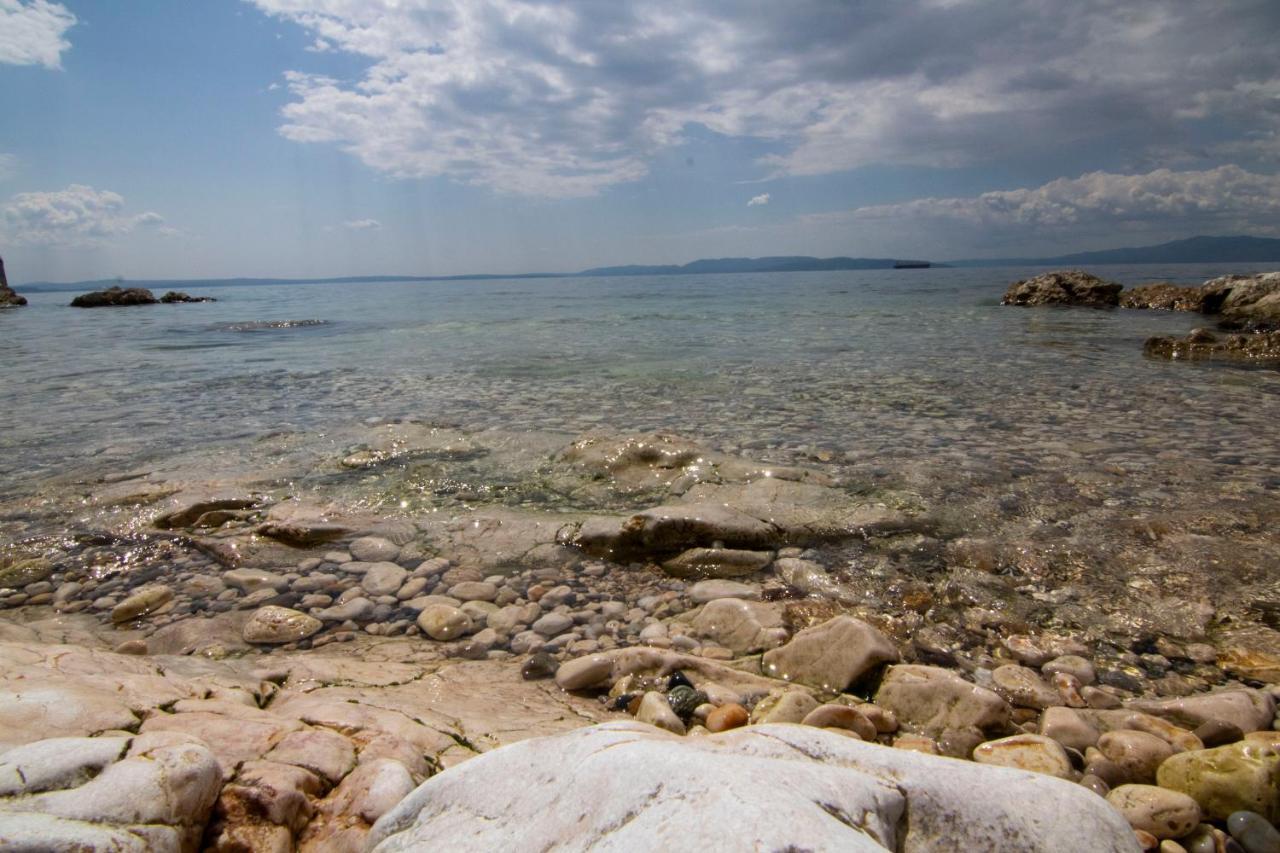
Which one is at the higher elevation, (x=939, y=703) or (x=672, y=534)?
(x=672, y=534)

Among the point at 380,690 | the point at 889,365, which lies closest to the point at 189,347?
the point at 889,365

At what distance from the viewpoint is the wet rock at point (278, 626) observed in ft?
12.6

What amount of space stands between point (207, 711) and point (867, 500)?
15.9ft

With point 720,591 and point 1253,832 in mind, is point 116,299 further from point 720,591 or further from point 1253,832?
point 1253,832

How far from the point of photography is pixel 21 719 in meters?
2.15

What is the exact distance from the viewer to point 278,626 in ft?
12.8

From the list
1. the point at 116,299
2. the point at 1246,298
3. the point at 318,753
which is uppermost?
the point at 116,299

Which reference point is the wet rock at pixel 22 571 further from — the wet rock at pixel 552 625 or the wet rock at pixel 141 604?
the wet rock at pixel 552 625

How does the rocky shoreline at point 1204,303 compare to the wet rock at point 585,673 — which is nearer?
the wet rock at point 585,673

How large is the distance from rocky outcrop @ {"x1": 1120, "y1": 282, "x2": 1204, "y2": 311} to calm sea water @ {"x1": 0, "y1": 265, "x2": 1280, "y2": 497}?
Answer: 8.72 meters

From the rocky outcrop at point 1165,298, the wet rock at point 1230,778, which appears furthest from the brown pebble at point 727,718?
the rocky outcrop at point 1165,298

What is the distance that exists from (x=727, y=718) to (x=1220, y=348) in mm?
17187

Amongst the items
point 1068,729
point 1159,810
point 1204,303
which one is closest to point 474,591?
point 1068,729

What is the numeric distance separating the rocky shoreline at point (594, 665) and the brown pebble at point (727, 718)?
0.01 meters
